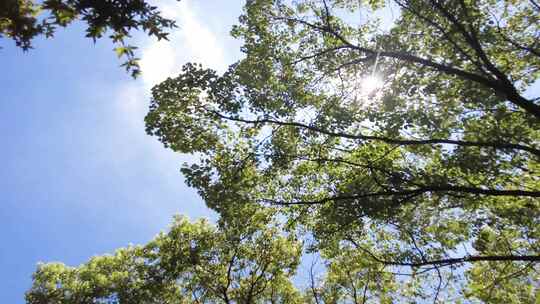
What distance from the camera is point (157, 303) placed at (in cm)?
2069

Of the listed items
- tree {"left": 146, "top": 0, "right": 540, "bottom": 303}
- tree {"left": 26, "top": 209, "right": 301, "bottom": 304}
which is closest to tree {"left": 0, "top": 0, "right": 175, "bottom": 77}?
tree {"left": 146, "top": 0, "right": 540, "bottom": 303}

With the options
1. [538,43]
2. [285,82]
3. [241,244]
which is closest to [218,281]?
[241,244]

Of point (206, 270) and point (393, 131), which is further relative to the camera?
point (206, 270)

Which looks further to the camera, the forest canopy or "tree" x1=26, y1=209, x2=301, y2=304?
"tree" x1=26, y1=209, x2=301, y2=304

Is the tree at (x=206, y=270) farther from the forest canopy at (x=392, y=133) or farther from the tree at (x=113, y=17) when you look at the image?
the tree at (x=113, y=17)

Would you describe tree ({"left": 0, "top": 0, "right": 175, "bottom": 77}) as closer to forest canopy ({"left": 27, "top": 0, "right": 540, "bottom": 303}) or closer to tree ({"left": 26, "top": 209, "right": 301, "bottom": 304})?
forest canopy ({"left": 27, "top": 0, "right": 540, "bottom": 303})

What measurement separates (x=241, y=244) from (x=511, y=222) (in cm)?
1241

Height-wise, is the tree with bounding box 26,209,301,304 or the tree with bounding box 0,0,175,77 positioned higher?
the tree with bounding box 26,209,301,304

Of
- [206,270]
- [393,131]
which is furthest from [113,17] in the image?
[206,270]

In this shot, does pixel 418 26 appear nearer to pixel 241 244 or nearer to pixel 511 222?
pixel 511 222

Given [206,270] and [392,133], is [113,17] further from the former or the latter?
[206,270]

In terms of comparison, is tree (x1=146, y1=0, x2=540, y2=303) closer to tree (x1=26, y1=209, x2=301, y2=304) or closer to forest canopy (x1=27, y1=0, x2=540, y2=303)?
forest canopy (x1=27, y1=0, x2=540, y2=303)

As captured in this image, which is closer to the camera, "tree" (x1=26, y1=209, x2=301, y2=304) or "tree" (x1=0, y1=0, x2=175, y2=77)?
"tree" (x1=0, y1=0, x2=175, y2=77)

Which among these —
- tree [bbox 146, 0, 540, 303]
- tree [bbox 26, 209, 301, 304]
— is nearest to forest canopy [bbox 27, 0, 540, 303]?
tree [bbox 146, 0, 540, 303]
